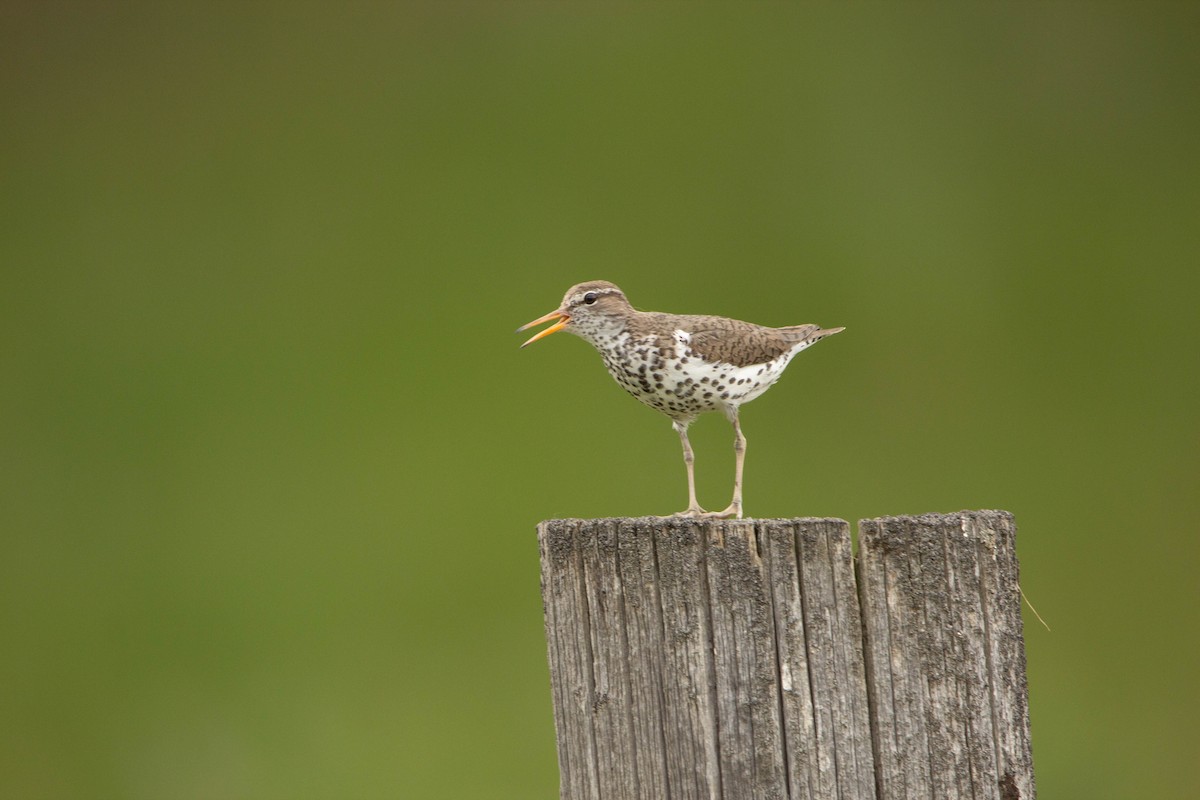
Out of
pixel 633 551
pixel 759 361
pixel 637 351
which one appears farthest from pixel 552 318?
pixel 633 551

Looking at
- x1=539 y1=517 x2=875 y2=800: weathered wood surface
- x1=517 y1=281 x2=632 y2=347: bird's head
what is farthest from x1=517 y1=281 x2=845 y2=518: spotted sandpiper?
x1=539 y1=517 x2=875 y2=800: weathered wood surface

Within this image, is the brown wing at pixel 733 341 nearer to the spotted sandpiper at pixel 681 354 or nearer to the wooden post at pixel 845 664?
the spotted sandpiper at pixel 681 354

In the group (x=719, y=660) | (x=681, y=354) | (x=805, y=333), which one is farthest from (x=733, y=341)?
(x=719, y=660)

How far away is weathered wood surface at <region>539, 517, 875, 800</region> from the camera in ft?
7.72

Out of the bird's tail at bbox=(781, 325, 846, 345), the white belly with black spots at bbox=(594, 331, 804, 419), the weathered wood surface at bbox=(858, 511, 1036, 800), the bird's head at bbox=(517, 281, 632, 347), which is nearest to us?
the weathered wood surface at bbox=(858, 511, 1036, 800)

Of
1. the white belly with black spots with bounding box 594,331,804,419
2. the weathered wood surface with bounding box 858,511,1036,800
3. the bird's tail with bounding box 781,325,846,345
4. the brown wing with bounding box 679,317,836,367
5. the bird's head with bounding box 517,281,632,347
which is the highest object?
the bird's head with bounding box 517,281,632,347

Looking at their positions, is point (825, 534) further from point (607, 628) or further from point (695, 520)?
point (607, 628)

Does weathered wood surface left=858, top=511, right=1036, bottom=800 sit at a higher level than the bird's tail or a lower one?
lower

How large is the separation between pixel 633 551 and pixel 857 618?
1.55 ft

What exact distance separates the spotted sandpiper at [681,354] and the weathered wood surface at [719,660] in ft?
4.33

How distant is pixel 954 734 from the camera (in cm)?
235

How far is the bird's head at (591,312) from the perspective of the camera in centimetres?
409

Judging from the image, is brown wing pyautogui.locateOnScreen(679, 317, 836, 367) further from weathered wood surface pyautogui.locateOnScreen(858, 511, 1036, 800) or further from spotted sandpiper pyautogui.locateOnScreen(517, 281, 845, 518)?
weathered wood surface pyautogui.locateOnScreen(858, 511, 1036, 800)

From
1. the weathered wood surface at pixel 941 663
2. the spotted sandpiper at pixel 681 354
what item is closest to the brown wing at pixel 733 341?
the spotted sandpiper at pixel 681 354
